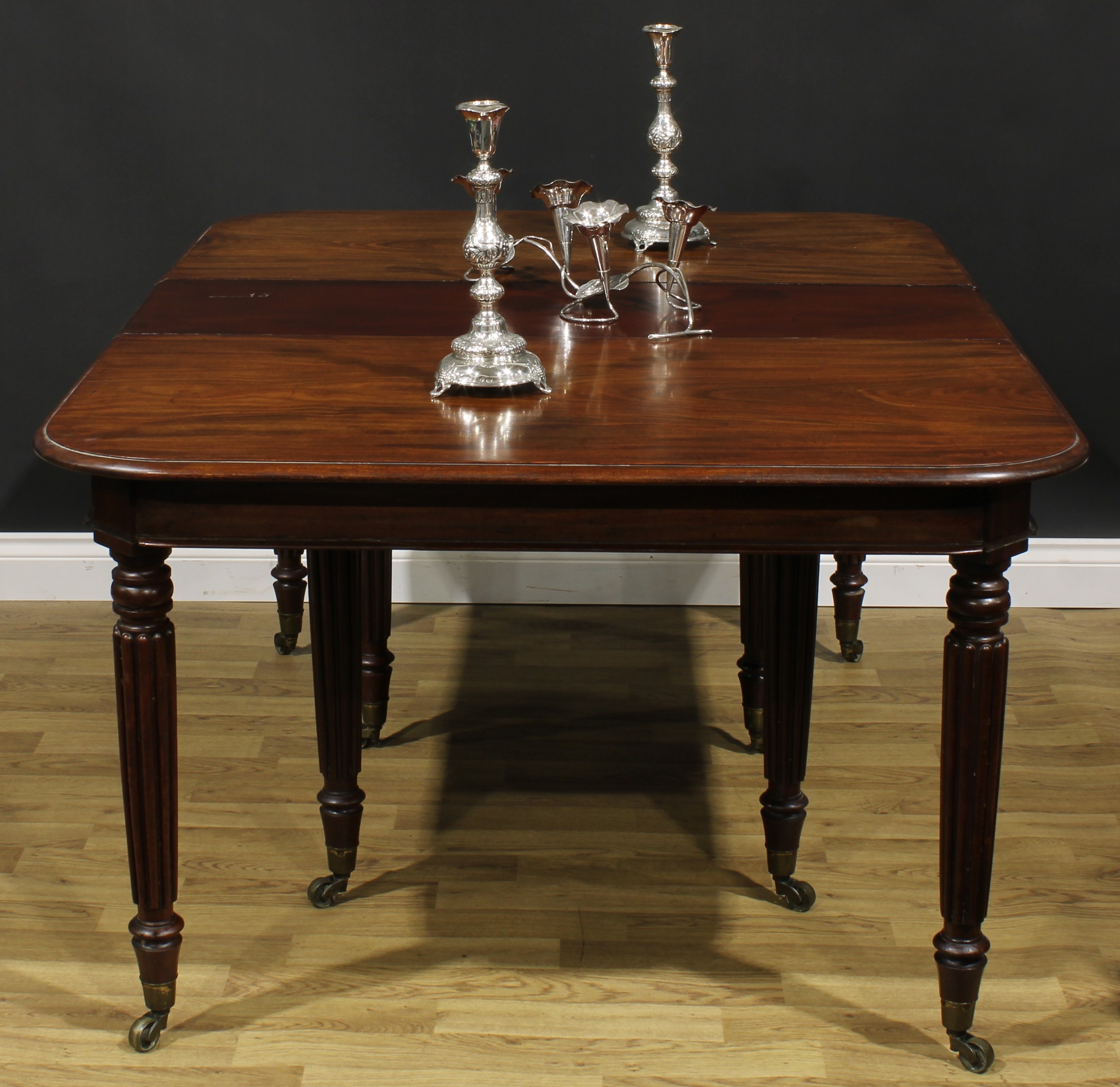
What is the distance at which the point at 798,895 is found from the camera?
1965 millimetres

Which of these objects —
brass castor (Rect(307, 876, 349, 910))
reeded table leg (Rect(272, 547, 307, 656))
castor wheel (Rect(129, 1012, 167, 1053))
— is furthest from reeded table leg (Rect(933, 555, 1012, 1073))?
reeded table leg (Rect(272, 547, 307, 656))

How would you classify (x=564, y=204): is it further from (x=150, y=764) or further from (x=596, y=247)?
(x=150, y=764)

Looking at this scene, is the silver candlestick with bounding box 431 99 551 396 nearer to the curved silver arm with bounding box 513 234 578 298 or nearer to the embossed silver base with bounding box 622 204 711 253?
the curved silver arm with bounding box 513 234 578 298

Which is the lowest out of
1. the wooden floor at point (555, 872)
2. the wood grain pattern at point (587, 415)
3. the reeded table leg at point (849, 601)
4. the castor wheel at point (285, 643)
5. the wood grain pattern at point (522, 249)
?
the wooden floor at point (555, 872)

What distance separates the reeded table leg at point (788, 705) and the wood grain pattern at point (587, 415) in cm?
34

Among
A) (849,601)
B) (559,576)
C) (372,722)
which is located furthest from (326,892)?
(849,601)

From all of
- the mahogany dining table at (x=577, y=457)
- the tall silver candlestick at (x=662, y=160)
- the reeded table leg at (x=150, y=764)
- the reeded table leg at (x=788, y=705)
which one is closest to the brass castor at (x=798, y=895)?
the reeded table leg at (x=788, y=705)

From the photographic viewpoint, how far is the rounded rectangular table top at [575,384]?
4.43 ft

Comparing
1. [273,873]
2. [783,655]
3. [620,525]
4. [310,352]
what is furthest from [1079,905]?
[310,352]

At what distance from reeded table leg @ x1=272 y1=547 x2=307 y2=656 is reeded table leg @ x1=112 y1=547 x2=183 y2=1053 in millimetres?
946

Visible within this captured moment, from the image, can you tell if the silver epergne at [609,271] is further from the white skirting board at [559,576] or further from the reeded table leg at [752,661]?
the white skirting board at [559,576]

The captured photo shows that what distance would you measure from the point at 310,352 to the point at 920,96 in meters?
1.43

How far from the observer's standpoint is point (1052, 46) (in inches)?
98.9

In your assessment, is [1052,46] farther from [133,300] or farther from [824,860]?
[133,300]
